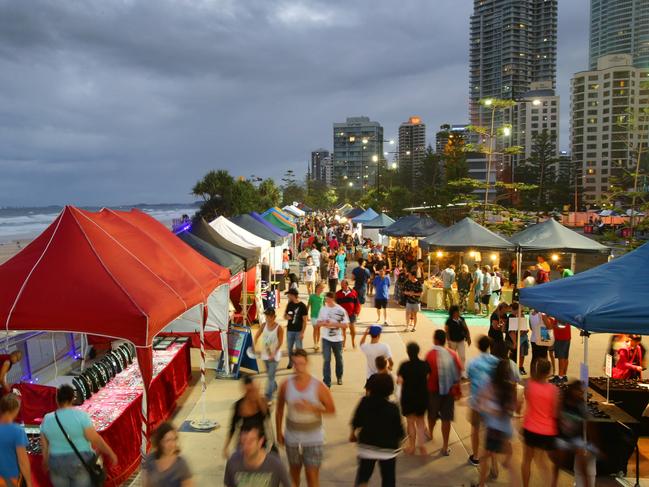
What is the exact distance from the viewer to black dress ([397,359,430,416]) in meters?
6.17

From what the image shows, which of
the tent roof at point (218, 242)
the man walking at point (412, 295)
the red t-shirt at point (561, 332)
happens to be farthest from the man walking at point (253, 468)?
the man walking at point (412, 295)

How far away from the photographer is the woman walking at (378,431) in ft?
15.3

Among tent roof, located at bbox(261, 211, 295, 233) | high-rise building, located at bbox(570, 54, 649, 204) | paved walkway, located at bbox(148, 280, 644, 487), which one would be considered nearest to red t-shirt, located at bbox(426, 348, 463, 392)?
paved walkway, located at bbox(148, 280, 644, 487)

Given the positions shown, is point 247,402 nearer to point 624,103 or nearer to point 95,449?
point 95,449

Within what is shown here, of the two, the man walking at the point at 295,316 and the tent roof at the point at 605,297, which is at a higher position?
the tent roof at the point at 605,297

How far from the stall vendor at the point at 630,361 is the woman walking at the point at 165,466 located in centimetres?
696

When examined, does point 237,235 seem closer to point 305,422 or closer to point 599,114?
point 305,422

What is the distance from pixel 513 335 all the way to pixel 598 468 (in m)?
4.11

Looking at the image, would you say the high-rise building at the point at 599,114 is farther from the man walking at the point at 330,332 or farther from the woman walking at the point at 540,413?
the woman walking at the point at 540,413

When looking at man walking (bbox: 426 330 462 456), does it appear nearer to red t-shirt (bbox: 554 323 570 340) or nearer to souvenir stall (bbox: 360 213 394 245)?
red t-shirt (bbox: 554 323 570 340)

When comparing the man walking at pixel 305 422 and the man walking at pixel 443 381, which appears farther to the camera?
the man walking at pixel 443 381

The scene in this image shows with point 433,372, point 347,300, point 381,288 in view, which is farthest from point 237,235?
point 433,372

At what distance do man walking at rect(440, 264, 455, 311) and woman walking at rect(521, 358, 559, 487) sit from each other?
10119 mm

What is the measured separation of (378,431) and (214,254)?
6.54 meters
